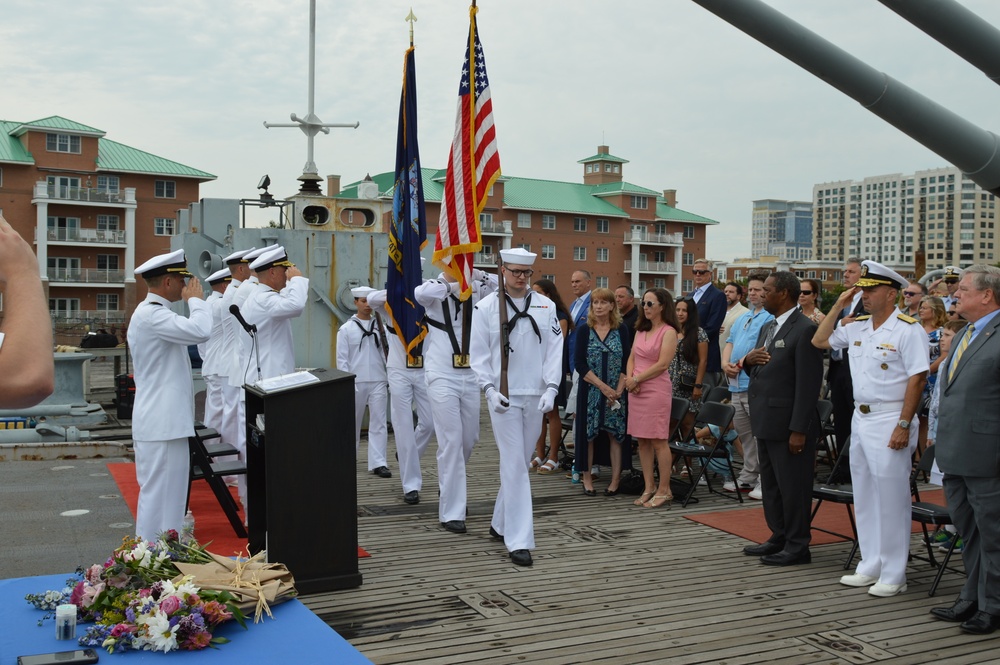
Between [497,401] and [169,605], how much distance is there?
382 centimetres

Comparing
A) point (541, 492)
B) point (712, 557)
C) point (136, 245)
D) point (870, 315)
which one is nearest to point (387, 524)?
point (541, 492)

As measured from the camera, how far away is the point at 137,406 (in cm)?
627

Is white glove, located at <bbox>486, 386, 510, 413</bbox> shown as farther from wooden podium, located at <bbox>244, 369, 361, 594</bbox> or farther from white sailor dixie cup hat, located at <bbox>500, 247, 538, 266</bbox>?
wooden podium, located at <bbox>244, 369, 361, 594</bbox>

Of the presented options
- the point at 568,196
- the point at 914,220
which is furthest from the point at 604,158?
the point at 914,220

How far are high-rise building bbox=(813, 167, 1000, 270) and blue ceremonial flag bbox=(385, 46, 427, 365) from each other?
147993 mm

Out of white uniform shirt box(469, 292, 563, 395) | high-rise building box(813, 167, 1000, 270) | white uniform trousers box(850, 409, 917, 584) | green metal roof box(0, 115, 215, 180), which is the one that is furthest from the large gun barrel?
high-rise building box(813, 167, 1000, 270)

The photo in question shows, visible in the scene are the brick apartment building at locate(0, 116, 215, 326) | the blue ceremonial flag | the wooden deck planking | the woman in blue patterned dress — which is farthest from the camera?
the brick apartment building at locate(0, 116, 215, 326)

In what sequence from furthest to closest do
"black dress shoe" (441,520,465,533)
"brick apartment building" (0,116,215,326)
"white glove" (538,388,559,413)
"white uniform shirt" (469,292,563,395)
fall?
"brick apartment building" (0,116,215,326) → "black dress shoe" (441,520,465,533) → "white uniform shirt" (469,292,563,395) → "white glove" (538,388,559,413)

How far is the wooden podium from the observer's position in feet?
19.2

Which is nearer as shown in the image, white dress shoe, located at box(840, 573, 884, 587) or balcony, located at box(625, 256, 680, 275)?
white dress shoe, located at box(840, 573, 884, 587)

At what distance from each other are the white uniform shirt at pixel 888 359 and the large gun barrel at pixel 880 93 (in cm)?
156

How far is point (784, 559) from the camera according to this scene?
6746 millimetres

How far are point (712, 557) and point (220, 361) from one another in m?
5.35

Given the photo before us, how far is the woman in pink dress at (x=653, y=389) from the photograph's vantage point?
28.7 feet
